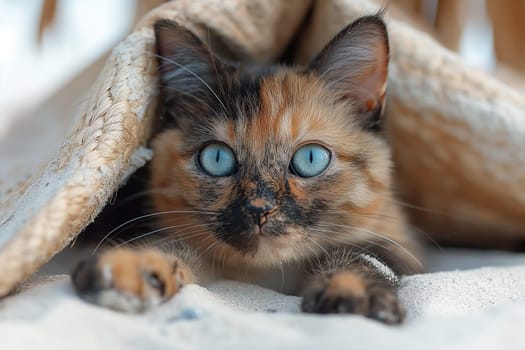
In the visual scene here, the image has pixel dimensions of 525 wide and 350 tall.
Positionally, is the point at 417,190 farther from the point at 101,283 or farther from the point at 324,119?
the point at 101,283

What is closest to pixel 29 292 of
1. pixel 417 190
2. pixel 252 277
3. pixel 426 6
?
pixel 252 277

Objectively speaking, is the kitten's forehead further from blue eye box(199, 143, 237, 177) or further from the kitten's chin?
the kitten's chin

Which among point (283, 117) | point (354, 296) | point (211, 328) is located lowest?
point (211, 328)

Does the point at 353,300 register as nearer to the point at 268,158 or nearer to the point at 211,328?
the point at 211,328

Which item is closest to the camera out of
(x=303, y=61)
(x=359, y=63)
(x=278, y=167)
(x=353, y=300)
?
(x=353, y=300)

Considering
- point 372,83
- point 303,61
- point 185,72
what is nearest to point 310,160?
point 372,83

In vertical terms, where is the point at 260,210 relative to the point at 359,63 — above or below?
below

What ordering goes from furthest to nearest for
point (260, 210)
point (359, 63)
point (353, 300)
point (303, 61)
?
1. point (303, 61)
2. point (359, 63)
3. point (260, 210)
4. point (353, 300)
